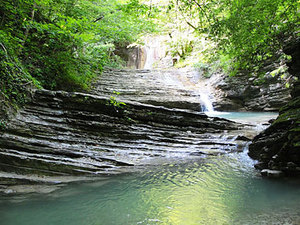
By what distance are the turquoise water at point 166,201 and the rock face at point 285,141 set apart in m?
0.40

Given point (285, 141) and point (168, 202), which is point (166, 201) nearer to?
point (168, 202)

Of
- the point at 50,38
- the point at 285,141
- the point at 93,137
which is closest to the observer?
the point at 285,141

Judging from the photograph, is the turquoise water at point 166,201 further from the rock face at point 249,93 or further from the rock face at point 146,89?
the rock face at point 249,93

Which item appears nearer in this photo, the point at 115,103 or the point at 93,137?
the point at 93,137

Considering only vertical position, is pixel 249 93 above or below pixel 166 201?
above

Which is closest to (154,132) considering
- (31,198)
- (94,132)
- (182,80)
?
(94,132)

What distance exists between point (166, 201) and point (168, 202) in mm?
49

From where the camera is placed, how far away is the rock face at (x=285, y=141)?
434cm

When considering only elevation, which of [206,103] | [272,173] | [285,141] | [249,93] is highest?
[249,93]

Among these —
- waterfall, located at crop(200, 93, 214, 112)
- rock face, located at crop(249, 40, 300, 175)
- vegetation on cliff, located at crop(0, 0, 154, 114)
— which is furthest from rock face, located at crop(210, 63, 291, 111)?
rock face, located at crop(249, 40, 300, 175)

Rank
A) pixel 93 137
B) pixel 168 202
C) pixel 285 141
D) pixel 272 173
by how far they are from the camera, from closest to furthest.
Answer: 1. pixel 168 202
2. pixel 272 173
3. pixel 285 141
4. pixel 93 137

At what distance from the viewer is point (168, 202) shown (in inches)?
136

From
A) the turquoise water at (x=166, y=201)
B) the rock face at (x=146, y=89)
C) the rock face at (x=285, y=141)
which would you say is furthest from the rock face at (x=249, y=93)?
the turquoise water at (x=166, y=201)

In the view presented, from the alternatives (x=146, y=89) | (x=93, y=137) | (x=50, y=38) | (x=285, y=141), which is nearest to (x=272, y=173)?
(x=285, y=141)
